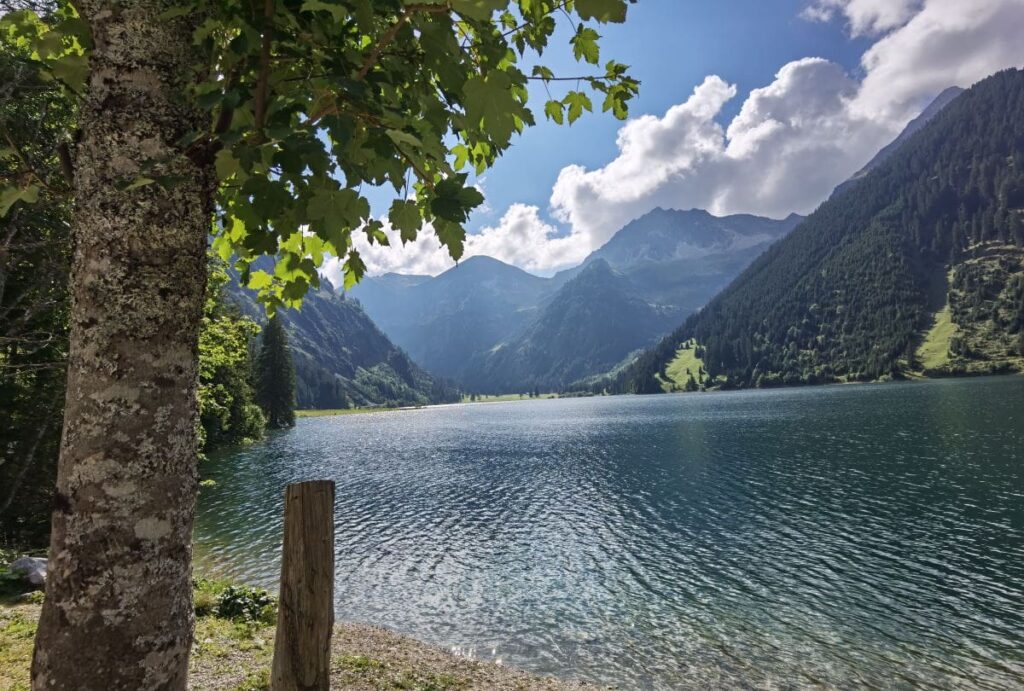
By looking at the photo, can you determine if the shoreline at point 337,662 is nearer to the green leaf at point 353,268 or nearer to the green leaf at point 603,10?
the green leaf at point 353,268

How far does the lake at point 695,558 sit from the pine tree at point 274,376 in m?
64.2

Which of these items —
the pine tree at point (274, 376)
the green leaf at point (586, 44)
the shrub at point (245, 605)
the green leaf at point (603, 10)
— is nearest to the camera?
the green leaf at point (603, 10)

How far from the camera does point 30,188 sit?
2.87 m

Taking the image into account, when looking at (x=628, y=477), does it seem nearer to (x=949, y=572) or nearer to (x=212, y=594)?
(x=949, y=572)

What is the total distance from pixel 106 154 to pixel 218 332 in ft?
71.9

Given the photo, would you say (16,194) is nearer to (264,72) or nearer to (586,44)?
(264,72)

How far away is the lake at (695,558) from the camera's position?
1886 centimetres

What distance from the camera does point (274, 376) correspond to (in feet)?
417

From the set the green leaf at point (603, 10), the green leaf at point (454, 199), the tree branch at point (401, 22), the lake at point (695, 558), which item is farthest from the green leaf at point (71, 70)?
the lake at point (695, 558)

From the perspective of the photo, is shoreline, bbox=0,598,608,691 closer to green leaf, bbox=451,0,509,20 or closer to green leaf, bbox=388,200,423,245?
green leaf, bbox=388,200,423,245

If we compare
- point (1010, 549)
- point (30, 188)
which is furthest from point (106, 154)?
point (1010, 549)

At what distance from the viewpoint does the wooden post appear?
157 inches

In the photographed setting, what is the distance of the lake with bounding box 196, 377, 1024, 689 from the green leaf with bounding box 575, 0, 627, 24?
19444 millimetres

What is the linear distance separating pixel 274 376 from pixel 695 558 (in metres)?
118
